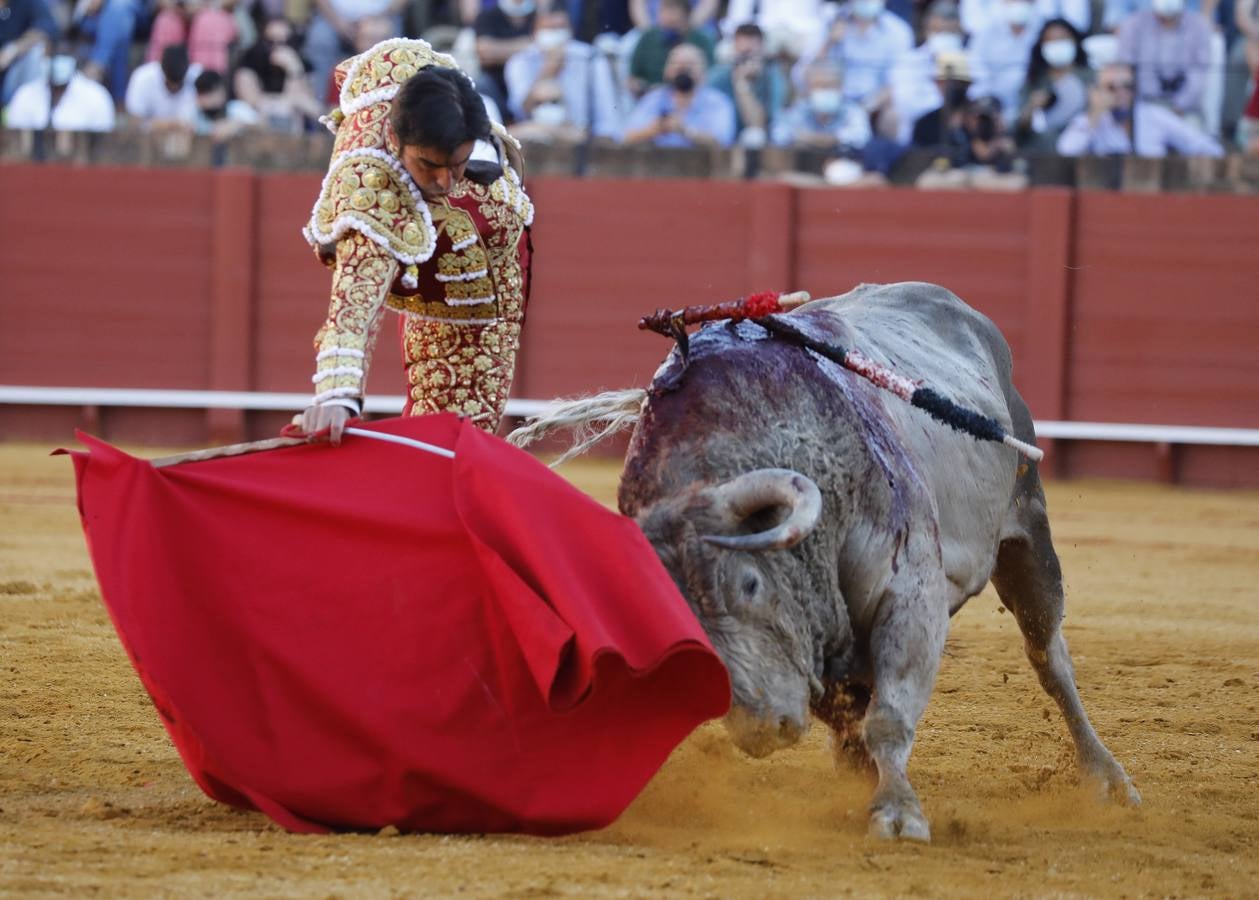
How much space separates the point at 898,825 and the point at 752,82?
6151 mm

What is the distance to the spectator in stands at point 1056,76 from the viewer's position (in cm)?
799

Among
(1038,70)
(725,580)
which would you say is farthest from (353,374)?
(1038,70)

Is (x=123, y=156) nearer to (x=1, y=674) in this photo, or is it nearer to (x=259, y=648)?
(x=1, y=674)

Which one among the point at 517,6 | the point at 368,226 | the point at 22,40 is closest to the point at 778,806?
the point at 368,226

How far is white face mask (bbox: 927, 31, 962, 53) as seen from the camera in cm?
820

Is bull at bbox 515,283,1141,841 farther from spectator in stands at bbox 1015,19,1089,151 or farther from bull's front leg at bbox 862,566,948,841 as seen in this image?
spectator in stands at bbox 1015,19,1089,151

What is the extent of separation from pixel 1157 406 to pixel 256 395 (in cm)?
445

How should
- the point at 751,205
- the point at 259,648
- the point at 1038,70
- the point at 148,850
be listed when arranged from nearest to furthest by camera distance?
1. the point at 148,850
2. the point at 259,648
3. the point at 1038,70
4. the point at 751,205

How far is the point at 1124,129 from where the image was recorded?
821 cm

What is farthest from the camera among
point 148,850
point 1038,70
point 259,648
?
point 1038,70

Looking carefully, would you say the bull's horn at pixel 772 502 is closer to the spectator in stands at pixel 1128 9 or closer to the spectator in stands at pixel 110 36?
the spectator in stands at pixel 1128 9

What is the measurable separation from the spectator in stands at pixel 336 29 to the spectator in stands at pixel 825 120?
2.00 meters

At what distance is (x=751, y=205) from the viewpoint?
8.69 meters

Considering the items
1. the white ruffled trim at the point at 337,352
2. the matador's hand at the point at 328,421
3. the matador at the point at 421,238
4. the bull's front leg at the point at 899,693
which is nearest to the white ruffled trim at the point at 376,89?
the matador at the point at 421,238
